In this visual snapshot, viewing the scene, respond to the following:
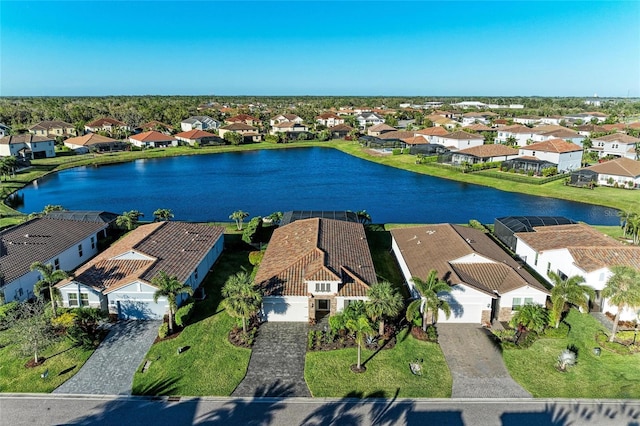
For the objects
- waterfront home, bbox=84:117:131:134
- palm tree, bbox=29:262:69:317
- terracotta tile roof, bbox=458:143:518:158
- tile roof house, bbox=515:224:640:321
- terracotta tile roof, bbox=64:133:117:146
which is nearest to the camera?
palm tree, bbox=29:262:69:317

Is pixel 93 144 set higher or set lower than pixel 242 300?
higher

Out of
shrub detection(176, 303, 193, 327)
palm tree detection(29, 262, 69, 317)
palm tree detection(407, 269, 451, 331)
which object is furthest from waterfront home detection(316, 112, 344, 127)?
palm tree detection(29, 262, 69, 317)

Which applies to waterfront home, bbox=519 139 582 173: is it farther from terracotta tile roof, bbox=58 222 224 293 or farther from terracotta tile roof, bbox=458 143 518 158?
terracotta tile roof, bbox=58 222 224 293

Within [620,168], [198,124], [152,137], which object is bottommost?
[620,168]

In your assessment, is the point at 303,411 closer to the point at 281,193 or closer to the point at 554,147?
the point at 281,193

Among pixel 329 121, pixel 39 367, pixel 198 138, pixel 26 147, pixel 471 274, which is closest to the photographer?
pixel 39 367

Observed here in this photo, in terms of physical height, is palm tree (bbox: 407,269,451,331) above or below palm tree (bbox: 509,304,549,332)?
above

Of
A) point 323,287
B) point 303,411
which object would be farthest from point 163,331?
point 303,411
